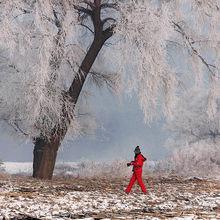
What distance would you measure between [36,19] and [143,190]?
4799mm

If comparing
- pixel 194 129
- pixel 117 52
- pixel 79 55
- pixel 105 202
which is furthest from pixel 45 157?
pixel 194 129

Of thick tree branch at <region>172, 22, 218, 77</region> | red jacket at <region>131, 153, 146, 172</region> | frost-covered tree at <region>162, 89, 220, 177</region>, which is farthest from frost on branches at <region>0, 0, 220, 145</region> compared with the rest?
frost-covered tree at <region>162, 89, 220, 177</region>

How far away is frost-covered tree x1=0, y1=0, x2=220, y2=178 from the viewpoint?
42.3 feet

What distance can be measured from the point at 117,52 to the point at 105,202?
4.47 metres

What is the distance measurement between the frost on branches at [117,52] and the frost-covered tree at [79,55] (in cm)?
2

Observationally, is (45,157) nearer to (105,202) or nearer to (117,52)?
(117,52)

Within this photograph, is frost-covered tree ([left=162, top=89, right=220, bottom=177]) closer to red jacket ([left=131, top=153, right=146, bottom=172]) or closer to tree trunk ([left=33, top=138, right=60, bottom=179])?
tree trunk ([left=33, top=138, right=60, bottom=179])

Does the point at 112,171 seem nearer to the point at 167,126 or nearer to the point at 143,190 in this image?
the point at 143,190

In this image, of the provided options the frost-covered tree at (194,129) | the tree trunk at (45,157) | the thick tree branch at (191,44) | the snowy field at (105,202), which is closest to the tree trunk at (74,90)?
the tree trunk at (45,157)

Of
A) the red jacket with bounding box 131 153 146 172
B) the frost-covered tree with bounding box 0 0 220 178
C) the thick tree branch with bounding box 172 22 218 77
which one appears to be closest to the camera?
the red jacket with bounding box 131 153 146 172

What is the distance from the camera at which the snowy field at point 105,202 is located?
27.3ft

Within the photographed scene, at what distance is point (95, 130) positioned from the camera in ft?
67.1

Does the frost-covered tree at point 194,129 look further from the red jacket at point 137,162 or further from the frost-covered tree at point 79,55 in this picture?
the red jacket at point 137,162

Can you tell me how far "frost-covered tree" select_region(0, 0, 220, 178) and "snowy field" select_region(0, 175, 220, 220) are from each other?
205cm
